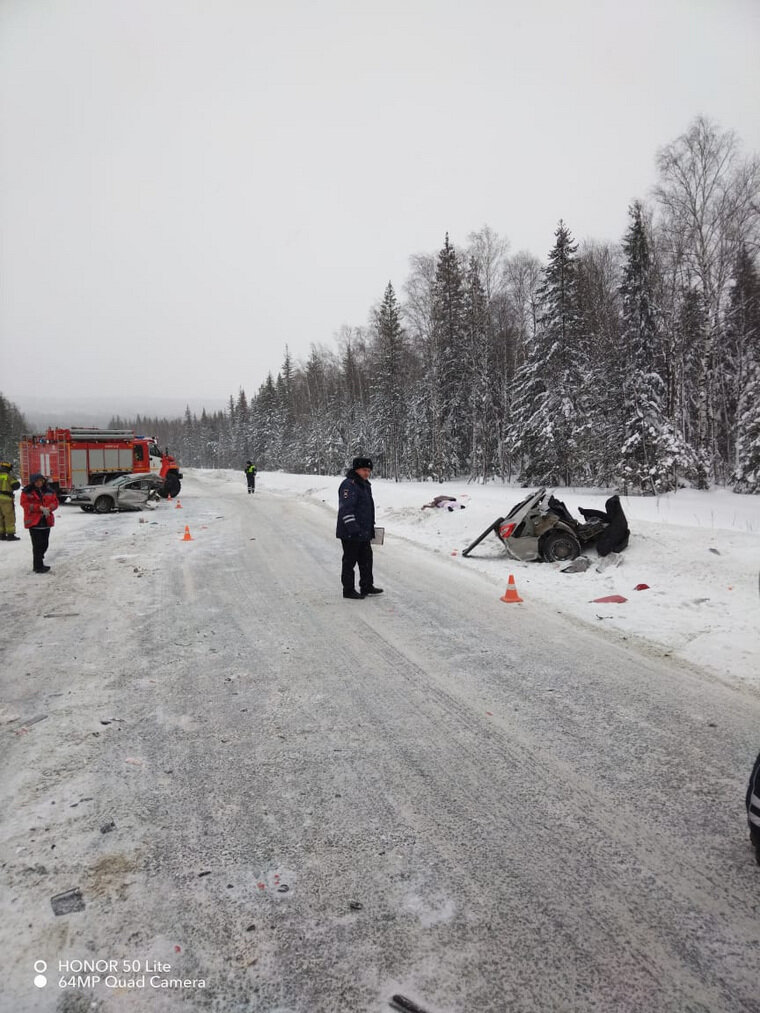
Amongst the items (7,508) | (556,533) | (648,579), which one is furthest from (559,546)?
(7,508)

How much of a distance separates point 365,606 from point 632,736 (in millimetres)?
3803

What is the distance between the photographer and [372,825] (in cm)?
275

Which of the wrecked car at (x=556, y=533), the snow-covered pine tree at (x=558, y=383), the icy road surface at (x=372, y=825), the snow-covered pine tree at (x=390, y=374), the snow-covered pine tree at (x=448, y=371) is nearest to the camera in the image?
the icy road surface at (x=372, y=825)

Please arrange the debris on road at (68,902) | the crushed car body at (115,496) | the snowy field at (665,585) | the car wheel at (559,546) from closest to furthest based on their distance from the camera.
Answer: the debris on road at (68,902)
the snowy field at (665,585)
the car wheel at (559,546)
the crushed car body at (115,496)

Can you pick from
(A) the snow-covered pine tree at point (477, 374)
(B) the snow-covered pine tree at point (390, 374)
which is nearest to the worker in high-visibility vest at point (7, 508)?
(A) the snow-covered pine tree at point (477, 374)

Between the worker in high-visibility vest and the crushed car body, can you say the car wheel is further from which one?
the crushed car body

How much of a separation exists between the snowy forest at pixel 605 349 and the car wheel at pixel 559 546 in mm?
16178

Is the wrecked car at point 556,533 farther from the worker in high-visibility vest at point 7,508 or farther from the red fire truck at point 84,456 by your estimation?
the red fire truck at point 84,456

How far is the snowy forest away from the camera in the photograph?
23219 millimetres

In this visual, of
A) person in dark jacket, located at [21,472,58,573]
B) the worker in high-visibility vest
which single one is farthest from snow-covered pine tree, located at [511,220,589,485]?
person in dark jacket, located at [21,472,58,573]

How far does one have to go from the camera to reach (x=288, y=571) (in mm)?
9008

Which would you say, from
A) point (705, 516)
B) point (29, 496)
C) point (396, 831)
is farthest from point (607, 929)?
point (705, 516)

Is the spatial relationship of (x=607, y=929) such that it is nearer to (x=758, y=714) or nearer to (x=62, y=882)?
(x=62, y=882)

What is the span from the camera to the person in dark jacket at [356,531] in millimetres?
7355
